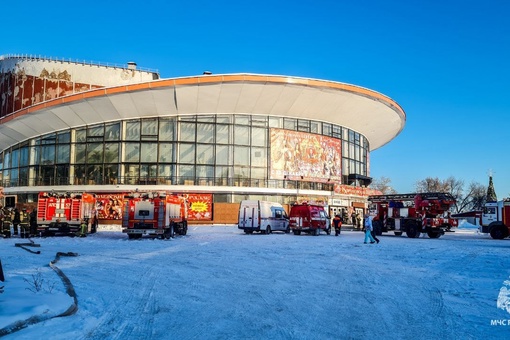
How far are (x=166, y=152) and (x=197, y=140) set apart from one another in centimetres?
367

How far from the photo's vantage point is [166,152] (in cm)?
4956

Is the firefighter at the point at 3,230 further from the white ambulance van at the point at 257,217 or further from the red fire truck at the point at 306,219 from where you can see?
the red fire truck at the point at 306,219

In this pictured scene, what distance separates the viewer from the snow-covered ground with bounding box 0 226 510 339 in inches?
246

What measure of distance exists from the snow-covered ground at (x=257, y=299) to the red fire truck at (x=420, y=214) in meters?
16.8

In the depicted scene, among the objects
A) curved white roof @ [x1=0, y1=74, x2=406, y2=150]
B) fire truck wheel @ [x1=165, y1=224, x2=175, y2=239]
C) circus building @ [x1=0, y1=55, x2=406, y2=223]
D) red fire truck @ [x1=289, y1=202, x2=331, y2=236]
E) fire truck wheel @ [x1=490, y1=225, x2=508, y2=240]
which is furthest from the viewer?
circus building @ [x1=0, y1=55, x2=406, y2=223]

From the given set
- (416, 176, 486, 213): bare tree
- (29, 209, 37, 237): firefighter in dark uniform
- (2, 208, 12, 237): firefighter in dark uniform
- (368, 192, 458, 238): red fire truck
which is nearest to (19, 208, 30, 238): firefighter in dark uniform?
(2, 208, 12, 237): firefighter in dark uniform

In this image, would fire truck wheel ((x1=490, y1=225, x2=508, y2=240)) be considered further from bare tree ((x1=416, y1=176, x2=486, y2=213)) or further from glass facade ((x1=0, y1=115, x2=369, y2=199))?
bare tree ((x1=416, y1=176, x2=486, y2=213))

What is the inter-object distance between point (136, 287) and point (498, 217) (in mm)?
28750

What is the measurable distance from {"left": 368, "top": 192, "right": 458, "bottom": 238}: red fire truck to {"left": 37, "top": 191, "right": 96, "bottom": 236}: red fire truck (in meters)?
19.2

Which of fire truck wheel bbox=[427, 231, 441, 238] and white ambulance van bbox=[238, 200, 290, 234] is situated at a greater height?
white ambulance van bbox=[238, 200, 290, 234]

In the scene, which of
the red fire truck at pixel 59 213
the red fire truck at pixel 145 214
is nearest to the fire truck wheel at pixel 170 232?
the red fire truck at pixel 145 214

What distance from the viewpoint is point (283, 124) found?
172 ft

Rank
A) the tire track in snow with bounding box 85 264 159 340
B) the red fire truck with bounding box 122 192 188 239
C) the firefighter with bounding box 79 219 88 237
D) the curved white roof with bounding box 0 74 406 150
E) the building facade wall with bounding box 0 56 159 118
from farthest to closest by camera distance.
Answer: the building facade wall with bounding box 0 56 159 118
the curved white roof with bounding box 0 74 406 150
the firefighter with bounding box 79 219 88 237
the red fire truck with bounding box 122 192 188 239
the tire track in snow with bounding box 85 264 159 340

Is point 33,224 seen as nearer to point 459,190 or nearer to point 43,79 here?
point 43,79
